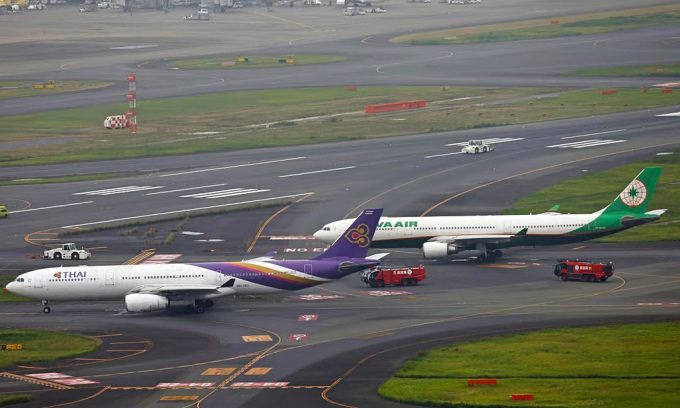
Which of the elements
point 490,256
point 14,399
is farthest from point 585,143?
point 14,399

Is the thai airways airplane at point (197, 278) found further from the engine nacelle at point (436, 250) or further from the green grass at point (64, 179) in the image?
the green grass at point (64, 179)

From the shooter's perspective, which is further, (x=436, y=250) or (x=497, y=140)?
(x=497, y=140)

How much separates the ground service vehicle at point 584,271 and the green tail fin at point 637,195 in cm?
1107

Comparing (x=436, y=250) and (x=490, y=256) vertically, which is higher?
(x=436, y=250)

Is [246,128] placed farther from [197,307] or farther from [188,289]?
[188,289]

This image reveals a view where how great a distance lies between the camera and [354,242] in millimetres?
88500

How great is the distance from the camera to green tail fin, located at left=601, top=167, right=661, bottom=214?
10231 centimetres

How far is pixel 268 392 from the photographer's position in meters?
64.4

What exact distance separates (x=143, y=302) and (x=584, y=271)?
37412 millimetres

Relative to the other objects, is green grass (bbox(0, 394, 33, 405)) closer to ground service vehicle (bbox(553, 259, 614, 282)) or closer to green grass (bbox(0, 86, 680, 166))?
ground service vehicle (bbox(553, 259, 614, 282))

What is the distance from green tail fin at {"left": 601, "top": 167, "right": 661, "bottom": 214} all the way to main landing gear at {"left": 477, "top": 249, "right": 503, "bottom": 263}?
10.9 m

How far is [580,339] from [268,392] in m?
23.2

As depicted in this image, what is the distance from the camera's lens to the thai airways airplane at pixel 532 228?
4006 inches

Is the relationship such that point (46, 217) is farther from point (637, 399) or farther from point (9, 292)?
point (637, 399)
